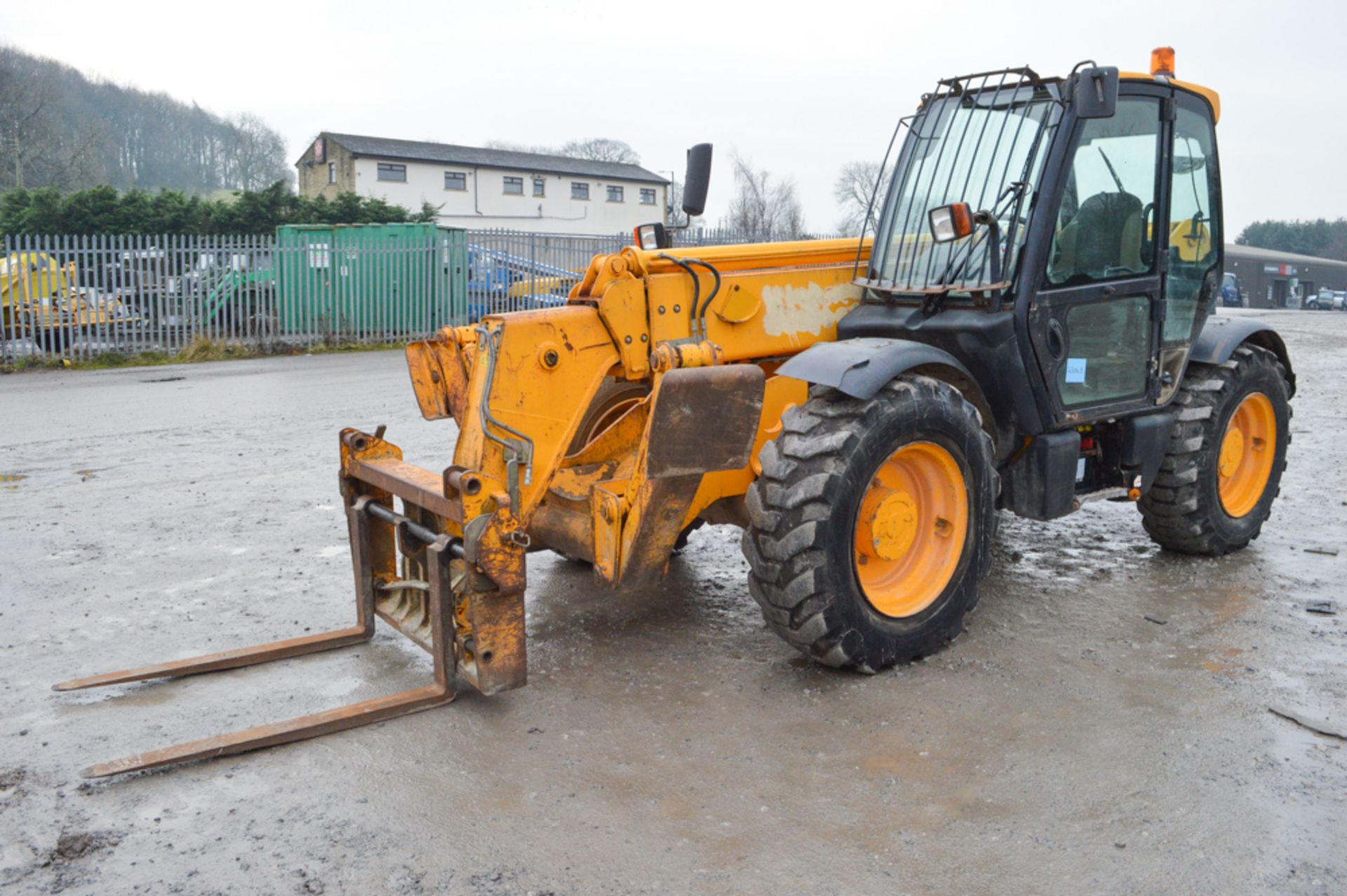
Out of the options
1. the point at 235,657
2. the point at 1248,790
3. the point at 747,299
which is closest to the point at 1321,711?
the point at 1248,790

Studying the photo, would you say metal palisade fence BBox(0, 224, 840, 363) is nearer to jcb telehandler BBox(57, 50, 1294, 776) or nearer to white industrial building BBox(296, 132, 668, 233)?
jcb telehandler BBox(57, 50, 1294, 776)

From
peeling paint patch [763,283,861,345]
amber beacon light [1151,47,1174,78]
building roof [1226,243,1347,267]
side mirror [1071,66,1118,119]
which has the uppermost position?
building roof [1226,243,1347,267]

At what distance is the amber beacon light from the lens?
5.40m

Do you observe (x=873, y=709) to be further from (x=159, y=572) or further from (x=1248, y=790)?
(x=159, y=572)

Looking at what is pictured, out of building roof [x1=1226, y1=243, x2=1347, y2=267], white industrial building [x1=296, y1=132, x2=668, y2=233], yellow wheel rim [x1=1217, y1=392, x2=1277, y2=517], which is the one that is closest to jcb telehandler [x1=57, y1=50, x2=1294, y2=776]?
yellow wheel rim [x1=1217, y1=392, x2=1277, y2=517]

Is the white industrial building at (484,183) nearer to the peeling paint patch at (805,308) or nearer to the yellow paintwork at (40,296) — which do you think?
the yellow paintwork at (40,296)

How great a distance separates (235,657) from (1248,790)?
12.2ft

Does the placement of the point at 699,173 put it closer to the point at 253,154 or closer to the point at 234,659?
the point at 234,659

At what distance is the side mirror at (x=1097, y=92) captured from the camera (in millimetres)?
4453

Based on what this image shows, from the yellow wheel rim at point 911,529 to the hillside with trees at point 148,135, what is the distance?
6192 centimetres

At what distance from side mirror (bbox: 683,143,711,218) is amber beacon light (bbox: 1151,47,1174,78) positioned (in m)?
2.26

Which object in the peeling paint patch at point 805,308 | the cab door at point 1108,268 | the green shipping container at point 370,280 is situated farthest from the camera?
the green shipping container at point 370,280

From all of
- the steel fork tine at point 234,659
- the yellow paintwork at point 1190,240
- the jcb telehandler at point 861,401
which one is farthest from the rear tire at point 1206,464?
the steel fork tine at point 234,659

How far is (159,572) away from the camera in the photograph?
19.1 ft
